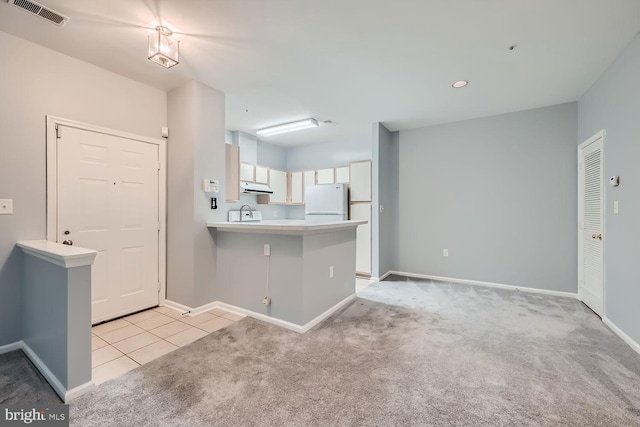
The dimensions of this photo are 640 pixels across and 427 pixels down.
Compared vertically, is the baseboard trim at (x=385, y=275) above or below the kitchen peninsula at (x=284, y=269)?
below

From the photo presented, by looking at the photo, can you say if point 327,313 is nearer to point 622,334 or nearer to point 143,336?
point 143,336

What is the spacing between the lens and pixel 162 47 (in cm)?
214

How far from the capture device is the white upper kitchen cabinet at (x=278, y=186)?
5.93 m

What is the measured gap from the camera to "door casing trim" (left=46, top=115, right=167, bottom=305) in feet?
8.23

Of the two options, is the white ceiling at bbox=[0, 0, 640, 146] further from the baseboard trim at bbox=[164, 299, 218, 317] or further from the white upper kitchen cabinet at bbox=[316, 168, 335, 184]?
the baseboard trim at bbox=[164, 299, 218, 317]

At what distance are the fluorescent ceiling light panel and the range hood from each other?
997 mm

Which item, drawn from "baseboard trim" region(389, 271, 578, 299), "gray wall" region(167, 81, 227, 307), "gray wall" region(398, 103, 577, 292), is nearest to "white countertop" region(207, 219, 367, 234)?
"gray wall" region(167, 81, 227, 307)

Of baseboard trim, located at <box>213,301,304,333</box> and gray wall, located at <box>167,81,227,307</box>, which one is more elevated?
gray wall, located at <box>167,81,227,307</box>

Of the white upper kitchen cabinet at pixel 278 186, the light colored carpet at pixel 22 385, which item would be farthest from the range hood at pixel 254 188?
the light colored carpet at pixel 22 385

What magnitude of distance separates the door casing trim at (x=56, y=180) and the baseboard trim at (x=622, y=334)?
4.69 m

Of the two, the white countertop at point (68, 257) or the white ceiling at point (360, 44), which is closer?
the white countertop at point (68, 257)

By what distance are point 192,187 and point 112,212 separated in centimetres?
85

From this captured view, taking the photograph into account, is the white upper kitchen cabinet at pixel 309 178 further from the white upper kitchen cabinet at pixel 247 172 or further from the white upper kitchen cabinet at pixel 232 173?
the white upper kitchen cabinet at pixel 232 173

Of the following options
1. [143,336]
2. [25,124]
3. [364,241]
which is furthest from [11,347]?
[364,241]
